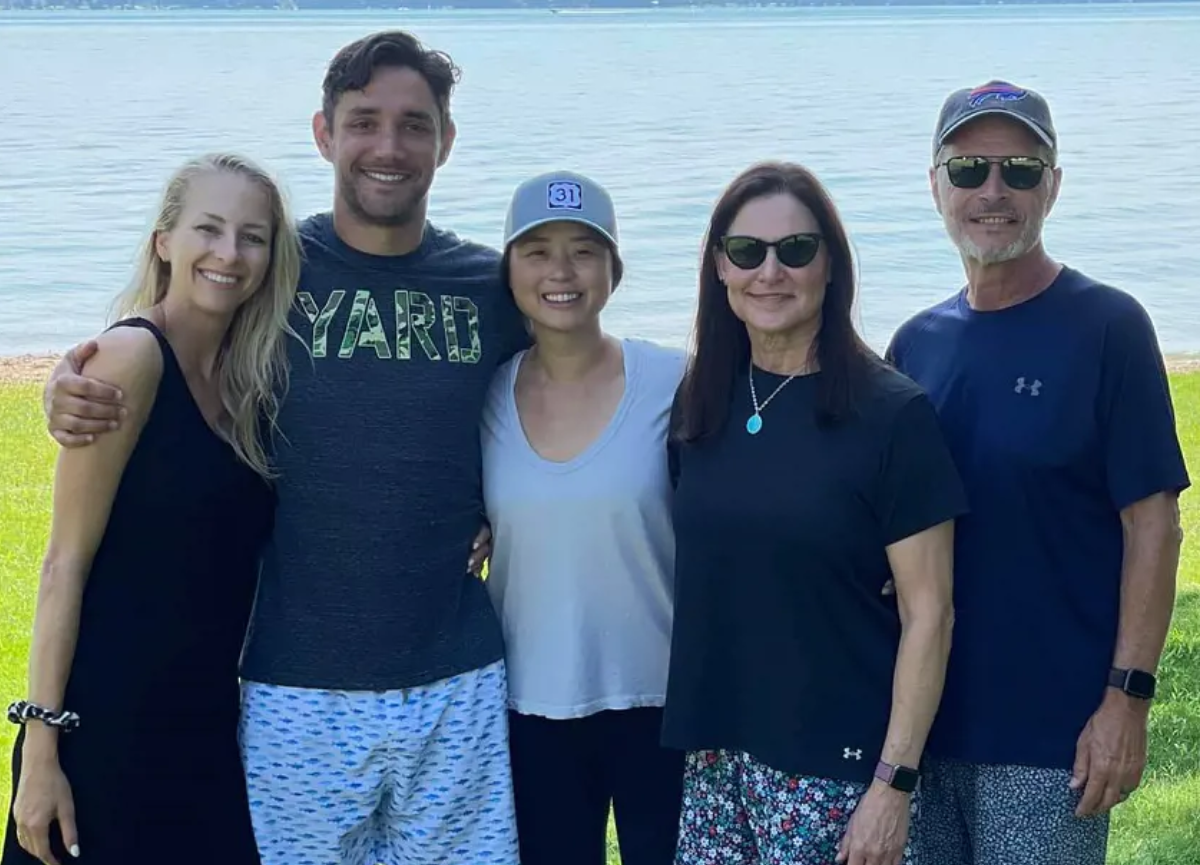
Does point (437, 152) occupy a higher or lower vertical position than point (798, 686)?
higher

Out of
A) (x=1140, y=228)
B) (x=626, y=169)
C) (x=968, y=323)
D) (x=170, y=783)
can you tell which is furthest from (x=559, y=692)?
(x=626, y=169)

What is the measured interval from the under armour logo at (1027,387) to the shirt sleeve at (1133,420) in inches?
5.6

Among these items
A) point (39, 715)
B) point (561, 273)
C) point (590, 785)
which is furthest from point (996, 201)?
point (39, 715)

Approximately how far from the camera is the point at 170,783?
3830 millimetres

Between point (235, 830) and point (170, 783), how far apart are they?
0.90 ft

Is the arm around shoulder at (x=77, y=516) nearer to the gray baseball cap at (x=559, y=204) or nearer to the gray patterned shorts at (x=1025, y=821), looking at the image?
the gray baseball cap at (x=559, y=204)

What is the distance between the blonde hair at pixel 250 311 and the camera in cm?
388

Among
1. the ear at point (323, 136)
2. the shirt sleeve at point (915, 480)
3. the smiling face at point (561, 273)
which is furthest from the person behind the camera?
the ear at point (323, 136)

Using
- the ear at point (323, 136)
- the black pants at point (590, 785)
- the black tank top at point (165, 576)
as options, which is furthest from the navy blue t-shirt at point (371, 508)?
the ear at point (323, 136)

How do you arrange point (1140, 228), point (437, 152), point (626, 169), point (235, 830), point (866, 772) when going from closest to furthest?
point (866, 772) → point (235, 830) → point (437, 152) → point (1140, 228) → point (626, 169)

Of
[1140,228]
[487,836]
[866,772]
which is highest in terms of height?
[1140,228]

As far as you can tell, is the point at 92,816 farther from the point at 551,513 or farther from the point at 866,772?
the point at 866,772

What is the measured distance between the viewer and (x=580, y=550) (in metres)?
4.03

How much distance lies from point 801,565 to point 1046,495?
1.98 feet
